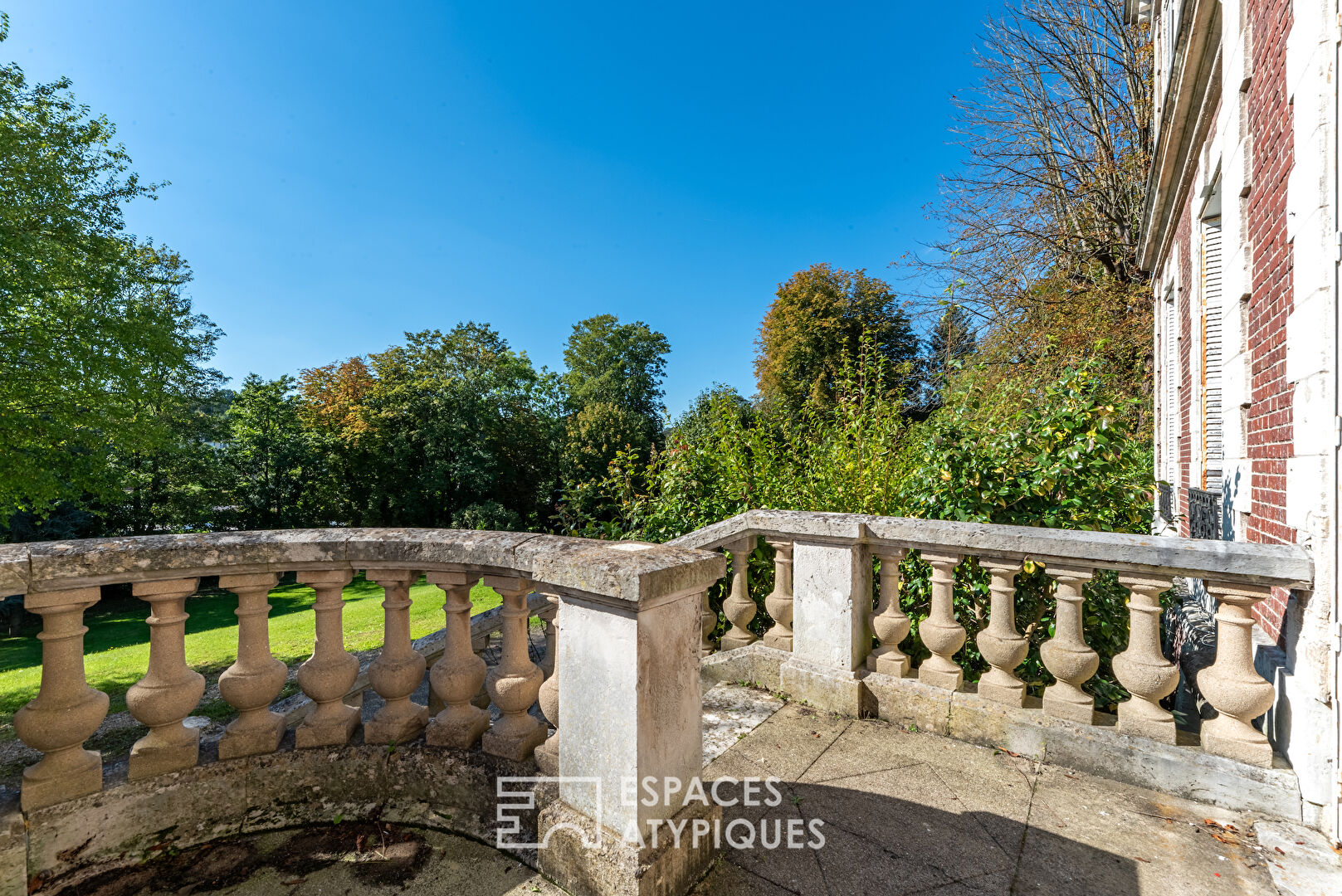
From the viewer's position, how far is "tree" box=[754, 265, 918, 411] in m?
28.1

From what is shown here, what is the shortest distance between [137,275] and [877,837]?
16806 mm

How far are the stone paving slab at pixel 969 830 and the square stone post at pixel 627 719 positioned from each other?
1.03 feet

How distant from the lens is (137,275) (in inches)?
499

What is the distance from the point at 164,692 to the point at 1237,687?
13.6ft

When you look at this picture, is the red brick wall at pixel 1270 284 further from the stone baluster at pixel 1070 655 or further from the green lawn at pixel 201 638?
the green lawn at pixel 201 638

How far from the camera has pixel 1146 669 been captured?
256cm

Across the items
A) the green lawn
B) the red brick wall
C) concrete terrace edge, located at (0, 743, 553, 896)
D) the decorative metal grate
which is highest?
the red brick wall

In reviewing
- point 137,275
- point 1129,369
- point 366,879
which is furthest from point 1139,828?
point 137,275

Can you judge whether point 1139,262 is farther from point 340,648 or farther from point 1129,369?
point 340,648

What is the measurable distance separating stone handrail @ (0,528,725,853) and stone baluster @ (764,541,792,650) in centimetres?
152

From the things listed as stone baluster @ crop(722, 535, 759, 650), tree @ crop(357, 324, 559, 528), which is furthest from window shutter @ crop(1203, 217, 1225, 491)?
tree @ crop(357, 324, 559, 528)

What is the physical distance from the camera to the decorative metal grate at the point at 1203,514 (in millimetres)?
4988

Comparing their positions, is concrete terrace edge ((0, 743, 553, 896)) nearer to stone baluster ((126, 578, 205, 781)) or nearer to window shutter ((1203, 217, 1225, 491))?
stone baluster ((126, 578, 205, 781))
